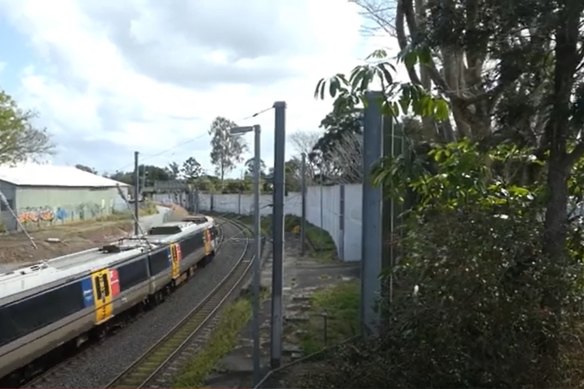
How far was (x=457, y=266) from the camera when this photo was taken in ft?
17.4

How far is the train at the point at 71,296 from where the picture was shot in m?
11.5

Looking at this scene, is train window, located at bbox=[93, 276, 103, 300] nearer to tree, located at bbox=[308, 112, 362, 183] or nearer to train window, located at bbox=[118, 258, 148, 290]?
train window, located at bbox=[118, 258, 148, 290]

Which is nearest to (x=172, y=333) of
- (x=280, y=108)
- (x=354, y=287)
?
(x=354, y=287)

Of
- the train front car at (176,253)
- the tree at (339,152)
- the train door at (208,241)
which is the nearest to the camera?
the train front car at (176,253)

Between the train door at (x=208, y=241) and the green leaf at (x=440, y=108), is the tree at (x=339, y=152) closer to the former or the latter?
the train door at (x=208, y=241)

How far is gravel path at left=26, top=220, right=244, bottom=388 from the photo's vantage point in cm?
1345

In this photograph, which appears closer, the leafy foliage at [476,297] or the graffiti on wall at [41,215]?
the leafy foliage at [476,297]

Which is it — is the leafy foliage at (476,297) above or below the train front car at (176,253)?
above

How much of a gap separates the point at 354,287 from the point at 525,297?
16236 mm

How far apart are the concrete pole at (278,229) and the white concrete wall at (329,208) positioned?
1074 millimetres

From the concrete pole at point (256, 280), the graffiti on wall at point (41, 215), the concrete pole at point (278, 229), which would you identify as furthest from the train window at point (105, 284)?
the graffiti on wall at point (41, 215)

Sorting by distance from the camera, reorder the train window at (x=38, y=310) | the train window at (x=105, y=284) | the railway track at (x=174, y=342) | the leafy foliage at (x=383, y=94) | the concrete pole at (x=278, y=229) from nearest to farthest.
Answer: the leafy foliage at (x=383, y=94) → the train window at (x=38, y=310) → the concrete pole at (x=278, y=229) → the railway track at (x=174, y=342) → the train window at (x=105, y=284)

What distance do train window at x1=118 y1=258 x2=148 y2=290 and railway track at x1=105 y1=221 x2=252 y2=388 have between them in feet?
5.15

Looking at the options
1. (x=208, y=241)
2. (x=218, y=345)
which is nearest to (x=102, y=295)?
(x=218, y=345)
